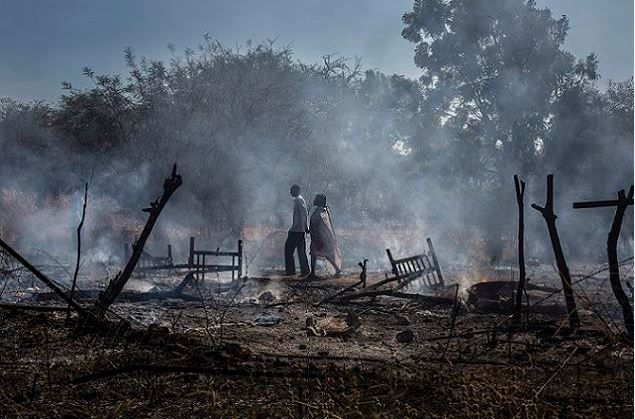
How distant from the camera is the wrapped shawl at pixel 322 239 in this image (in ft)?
44.2

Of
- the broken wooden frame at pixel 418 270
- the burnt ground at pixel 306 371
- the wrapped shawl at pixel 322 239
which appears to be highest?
the wrapped shawl at pixel 322 239

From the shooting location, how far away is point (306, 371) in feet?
16.5

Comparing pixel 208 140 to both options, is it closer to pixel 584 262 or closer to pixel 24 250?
pixel 24 250

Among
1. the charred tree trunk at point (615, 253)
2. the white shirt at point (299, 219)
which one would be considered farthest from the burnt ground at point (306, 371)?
the white shirt at point (299, 219)

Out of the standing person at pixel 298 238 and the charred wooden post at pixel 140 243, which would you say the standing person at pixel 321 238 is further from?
the charred wooden post at pixel 140 243

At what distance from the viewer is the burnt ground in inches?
162

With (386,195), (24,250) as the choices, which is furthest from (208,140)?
(386,195)

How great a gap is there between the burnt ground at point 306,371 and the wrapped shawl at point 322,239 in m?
5.51

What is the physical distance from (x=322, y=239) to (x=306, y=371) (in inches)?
334

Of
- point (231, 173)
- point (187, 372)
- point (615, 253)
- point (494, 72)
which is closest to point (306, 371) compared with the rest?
point (187, 372)

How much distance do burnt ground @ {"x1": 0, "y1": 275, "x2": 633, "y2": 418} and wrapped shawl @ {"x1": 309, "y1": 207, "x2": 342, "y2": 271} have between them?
18.1ft

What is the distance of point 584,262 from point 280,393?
61.0ft

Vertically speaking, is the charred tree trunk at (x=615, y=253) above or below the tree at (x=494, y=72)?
below

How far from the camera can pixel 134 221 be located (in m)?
21.0
